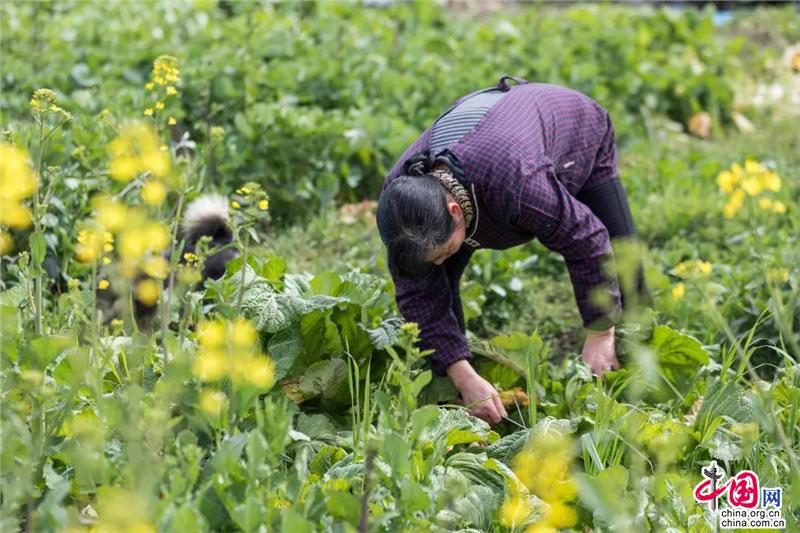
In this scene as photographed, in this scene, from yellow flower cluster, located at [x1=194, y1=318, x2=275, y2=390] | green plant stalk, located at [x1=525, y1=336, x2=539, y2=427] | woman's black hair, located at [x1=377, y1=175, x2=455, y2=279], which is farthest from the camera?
green plant stalk, located at [x1=525, y1=336, x2=539, y2=427]

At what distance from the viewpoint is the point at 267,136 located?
4.74 meters

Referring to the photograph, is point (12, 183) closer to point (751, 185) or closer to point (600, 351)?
point (751, 185)

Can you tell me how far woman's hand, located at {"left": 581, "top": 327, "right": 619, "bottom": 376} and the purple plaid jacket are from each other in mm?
100

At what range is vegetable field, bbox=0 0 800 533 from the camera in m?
2.00

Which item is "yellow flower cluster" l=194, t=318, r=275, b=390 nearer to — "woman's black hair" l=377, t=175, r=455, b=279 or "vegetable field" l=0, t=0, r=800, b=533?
"vegetable field" l=0, t=0, r=800, b=533

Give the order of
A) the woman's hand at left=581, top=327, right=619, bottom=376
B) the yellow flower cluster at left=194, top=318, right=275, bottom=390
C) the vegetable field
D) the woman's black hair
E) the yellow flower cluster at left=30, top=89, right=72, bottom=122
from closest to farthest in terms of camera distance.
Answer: the yellow flower cluster at left=194, top=318, right=275, bottom=390 → the vegetable field → the yellow flower cluster at left=30, top=89, right=72, bottom=122 → the woman's black hair → the woman's hand at left=581, top=327, right=619, bottom=376

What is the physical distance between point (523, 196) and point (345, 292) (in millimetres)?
608

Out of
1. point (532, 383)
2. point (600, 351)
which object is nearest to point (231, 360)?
point (532, 383)

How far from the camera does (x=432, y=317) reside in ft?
9.73

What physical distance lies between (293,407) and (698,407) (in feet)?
3.86

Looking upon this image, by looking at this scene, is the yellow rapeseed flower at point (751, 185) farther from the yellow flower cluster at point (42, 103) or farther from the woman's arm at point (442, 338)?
the yellow flower cluster at point (42, 103)

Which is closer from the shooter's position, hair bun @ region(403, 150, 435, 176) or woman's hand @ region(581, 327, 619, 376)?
hair bun @ region(403, 150, 435, 176)

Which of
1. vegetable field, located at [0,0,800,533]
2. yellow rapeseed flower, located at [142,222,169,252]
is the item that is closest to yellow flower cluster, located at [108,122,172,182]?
vegetable field, located at [0,0,800,533]

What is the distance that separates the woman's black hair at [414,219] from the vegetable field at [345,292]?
315mm
